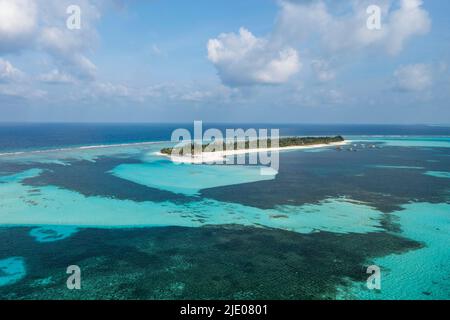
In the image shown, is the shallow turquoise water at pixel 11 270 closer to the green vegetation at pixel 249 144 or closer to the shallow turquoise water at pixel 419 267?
the shallow turquoise water at pixel 419 267

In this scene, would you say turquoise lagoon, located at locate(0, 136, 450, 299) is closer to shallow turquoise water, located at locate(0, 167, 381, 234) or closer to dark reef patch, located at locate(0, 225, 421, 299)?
shallow turquoise water, located at locate(0, 167, 381, 234)

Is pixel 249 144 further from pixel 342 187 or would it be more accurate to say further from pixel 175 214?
pixel 175 214

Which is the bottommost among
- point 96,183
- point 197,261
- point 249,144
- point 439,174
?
point 197,261

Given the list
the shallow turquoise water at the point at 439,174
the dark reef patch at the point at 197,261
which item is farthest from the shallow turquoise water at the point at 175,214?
the shallow turquoise water at the point at 439,174

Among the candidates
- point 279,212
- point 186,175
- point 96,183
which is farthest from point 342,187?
point 96,183

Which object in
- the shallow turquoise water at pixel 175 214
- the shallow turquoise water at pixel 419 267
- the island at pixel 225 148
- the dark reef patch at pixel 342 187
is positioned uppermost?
the island at pixel 225 148
